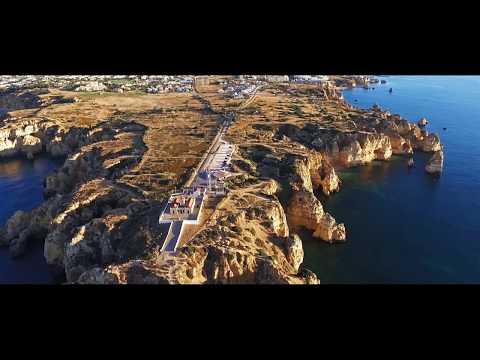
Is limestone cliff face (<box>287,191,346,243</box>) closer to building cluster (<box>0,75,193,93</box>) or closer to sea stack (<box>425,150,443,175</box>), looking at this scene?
sea stack (<box>425,150,443,175</box>)

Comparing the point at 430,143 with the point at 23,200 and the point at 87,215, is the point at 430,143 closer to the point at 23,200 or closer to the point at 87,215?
the point at 87,215

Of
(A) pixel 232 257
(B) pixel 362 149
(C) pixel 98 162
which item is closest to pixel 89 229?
(A) pixel 232 257

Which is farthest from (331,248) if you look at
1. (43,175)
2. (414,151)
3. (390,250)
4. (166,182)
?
(43,175)

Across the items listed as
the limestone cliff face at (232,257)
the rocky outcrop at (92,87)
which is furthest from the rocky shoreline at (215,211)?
the rocky outcrop at (92,87)

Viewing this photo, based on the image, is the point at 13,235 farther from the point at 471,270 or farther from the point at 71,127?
the point at 471,270

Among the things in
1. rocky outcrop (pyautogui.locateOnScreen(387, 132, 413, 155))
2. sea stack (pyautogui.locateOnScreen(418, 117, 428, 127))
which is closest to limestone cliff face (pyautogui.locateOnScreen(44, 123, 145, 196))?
rocky outcrop (pyautogui.locateOnScreen(387, 132, 413, 155))
